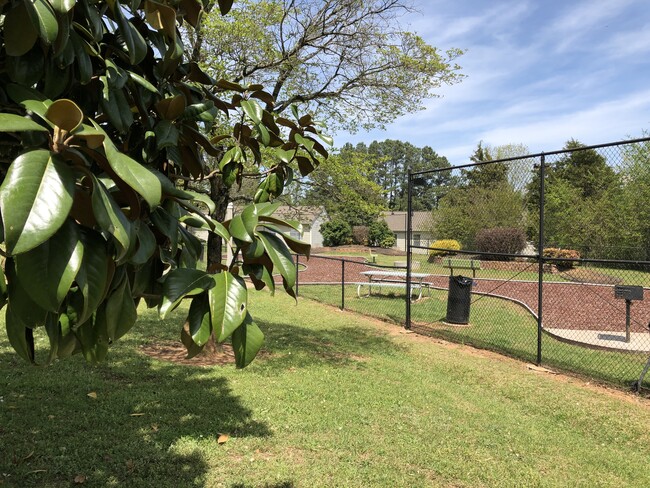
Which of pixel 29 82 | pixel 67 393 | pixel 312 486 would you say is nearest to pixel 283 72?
pixel 67 393

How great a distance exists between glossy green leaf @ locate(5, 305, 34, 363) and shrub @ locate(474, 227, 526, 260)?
886 centimetres

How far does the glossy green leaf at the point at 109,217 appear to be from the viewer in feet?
2.36

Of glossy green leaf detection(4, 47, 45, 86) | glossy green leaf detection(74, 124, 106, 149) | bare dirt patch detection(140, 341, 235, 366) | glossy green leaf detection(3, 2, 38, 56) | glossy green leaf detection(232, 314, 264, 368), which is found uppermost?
glossy green leaf detection(3, 2, 38, 56)

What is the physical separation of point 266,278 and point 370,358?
6.09 metres

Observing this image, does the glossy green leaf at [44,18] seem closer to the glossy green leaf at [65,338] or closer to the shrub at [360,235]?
the glossy green leaf at [65,338]

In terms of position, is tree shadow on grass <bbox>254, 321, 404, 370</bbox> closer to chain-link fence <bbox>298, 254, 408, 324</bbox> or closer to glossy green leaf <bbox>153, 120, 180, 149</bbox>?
chain-link fence <bbox>298, 254, 408, 324</bbox>

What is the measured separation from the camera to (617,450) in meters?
4.20

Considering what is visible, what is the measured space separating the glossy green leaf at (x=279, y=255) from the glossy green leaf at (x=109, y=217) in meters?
0.34

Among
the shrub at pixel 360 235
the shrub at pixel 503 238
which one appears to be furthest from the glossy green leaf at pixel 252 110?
the shrub at pixel 360 235

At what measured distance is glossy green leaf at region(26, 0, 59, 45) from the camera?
2.77ft

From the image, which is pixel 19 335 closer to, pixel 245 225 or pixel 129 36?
pixel 245 225

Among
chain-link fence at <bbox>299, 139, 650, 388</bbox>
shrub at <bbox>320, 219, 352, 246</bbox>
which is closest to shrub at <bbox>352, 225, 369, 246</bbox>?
shrub at <bbox>320, 219, 352, 246</bbox>

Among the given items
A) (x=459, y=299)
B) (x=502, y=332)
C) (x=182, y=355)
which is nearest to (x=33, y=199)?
(x=182, y=355)

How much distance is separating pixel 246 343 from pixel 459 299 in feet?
30.0
